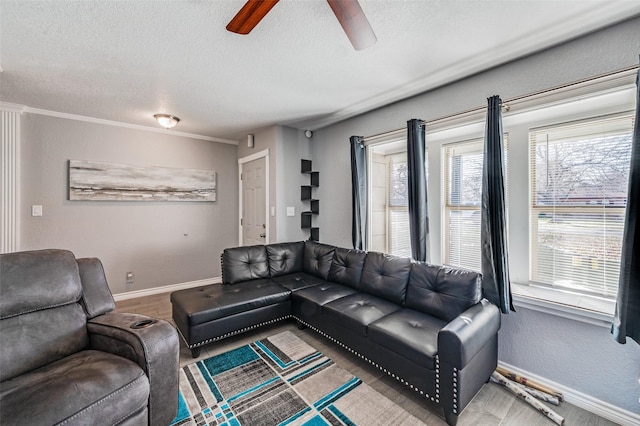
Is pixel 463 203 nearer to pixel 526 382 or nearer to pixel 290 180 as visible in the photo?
pixel 526 382

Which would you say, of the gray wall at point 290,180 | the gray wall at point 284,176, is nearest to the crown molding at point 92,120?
the gray wall at point 284,176

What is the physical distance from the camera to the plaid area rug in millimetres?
1687

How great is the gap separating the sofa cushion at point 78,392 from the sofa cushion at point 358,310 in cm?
139

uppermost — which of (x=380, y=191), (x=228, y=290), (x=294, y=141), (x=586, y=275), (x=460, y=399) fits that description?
(x=294, y=141)

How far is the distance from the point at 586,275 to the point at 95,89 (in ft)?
15.4

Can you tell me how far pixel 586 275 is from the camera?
199 centimetres

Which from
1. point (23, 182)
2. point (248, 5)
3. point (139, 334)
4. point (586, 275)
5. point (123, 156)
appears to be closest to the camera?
point (248, 5)

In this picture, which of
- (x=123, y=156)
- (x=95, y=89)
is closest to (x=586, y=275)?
(x=95, y=89)

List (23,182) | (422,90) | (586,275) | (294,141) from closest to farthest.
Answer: (586,275)
(422,90)
(23,182)
(294,141)

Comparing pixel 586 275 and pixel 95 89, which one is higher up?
pixel 95 89

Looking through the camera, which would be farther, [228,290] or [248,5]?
[228,290]

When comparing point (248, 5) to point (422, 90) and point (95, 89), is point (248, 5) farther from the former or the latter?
point (95, 89)

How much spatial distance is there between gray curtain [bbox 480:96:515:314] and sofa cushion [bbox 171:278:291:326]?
189 cm

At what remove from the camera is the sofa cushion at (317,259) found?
3266 mm
